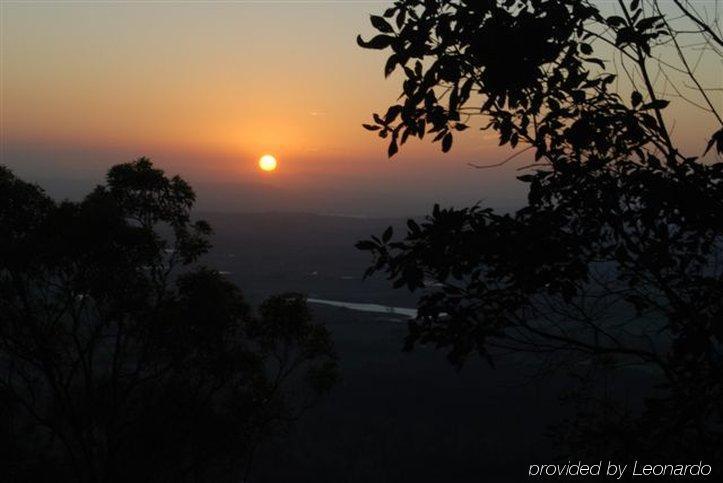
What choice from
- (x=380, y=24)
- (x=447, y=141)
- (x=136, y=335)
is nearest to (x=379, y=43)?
(x=380, y=24)

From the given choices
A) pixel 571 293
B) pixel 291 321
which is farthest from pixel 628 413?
pixel 291 321

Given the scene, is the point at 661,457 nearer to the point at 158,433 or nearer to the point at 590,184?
the point at 590,184

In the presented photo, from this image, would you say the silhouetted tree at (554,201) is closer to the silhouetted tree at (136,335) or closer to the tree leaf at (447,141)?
the tree leaf at (447,141)

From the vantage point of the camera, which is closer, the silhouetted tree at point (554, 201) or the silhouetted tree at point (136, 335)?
the silhouetted tree at point (554, 201)

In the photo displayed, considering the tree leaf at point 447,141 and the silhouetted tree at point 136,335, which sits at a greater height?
the tree leaf at point 447,141

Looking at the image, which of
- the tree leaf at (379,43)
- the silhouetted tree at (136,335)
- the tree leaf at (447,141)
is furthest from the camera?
the silhouetted tree at (136,335)

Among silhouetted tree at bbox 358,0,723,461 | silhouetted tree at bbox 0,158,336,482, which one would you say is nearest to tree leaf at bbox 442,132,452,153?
silhouetted tree at bbox 358,0,723,461

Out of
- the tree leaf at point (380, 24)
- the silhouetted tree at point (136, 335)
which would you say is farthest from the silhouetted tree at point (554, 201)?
the silhouetted tree at point (136, 335)

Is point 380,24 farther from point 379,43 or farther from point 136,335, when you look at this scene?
point 136,335

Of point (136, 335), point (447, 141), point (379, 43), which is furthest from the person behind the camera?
point (136, 335)
